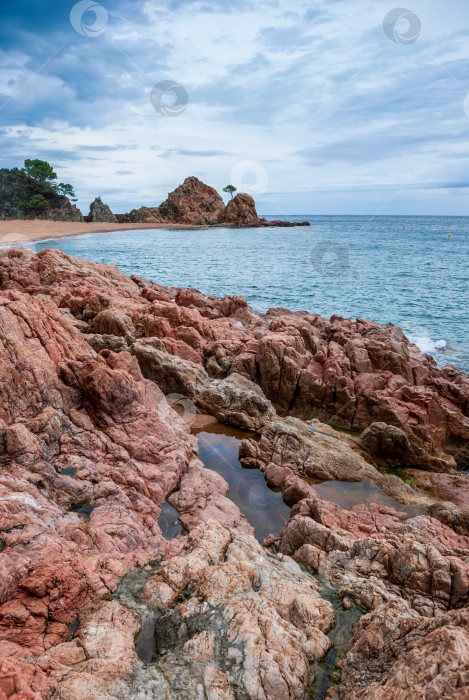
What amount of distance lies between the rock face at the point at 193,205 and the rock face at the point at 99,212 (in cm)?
1927

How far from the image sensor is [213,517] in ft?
30.5

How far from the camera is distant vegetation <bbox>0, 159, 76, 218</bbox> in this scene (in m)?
99.7

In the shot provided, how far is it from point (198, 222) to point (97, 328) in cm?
12918

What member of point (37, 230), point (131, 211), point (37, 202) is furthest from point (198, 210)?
point (37, 230)

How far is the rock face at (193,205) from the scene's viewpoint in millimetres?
140375

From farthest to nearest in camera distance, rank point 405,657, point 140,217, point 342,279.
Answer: point 140,217 → point 342,279 → point 405,657

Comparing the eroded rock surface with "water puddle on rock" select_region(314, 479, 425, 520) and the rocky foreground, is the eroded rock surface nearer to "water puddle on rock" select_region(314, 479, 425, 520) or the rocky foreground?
the rocky foreground

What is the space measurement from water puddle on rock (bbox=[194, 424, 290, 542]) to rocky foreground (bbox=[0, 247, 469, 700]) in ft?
1.16

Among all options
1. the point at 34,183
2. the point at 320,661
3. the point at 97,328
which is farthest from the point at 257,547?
the point at 34,183

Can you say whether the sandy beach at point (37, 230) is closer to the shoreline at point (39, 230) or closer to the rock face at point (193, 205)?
the shoreline at point (39, 230)

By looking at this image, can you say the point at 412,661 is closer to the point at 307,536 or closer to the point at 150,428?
the point at 307,536

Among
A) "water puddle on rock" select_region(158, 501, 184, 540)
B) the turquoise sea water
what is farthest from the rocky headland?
"water puddle on rock" select_region(158, 501, 184, 540)

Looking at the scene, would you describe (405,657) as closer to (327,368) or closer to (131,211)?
(327,368)
